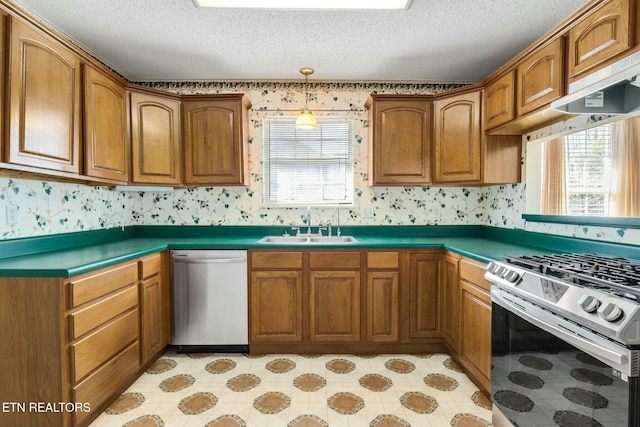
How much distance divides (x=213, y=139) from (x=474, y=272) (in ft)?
7.62

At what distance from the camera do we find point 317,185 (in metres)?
3.40

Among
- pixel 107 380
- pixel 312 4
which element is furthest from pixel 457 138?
pixel 107 380

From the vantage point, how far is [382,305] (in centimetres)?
274

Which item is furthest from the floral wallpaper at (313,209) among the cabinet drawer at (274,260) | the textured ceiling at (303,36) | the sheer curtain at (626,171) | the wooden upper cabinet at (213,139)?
the sheer curtain at (626,171)

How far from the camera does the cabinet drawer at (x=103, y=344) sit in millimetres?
1758

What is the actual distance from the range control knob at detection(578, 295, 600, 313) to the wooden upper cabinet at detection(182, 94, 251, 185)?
248cm

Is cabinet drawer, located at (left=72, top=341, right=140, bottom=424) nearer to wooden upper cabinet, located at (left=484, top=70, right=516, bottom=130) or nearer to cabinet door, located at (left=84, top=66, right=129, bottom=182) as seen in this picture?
cabinet door, located at (left=84, top=66, right=129, bottom=182)

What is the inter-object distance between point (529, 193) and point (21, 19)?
11.0ft

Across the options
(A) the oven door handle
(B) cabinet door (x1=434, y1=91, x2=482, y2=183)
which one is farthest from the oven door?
(B) cabinet door (x1=434, y1=91, x2=482, y2=183)

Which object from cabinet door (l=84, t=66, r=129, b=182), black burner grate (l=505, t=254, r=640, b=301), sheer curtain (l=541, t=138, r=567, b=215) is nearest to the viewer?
black burner grate (l=505, t=254, r=640, b=301)

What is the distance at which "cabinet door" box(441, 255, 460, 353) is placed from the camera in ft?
8.26

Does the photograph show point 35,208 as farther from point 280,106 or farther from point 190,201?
point 280,106

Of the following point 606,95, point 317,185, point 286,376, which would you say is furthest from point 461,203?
point 286,376

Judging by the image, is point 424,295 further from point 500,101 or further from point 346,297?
point 500,101
